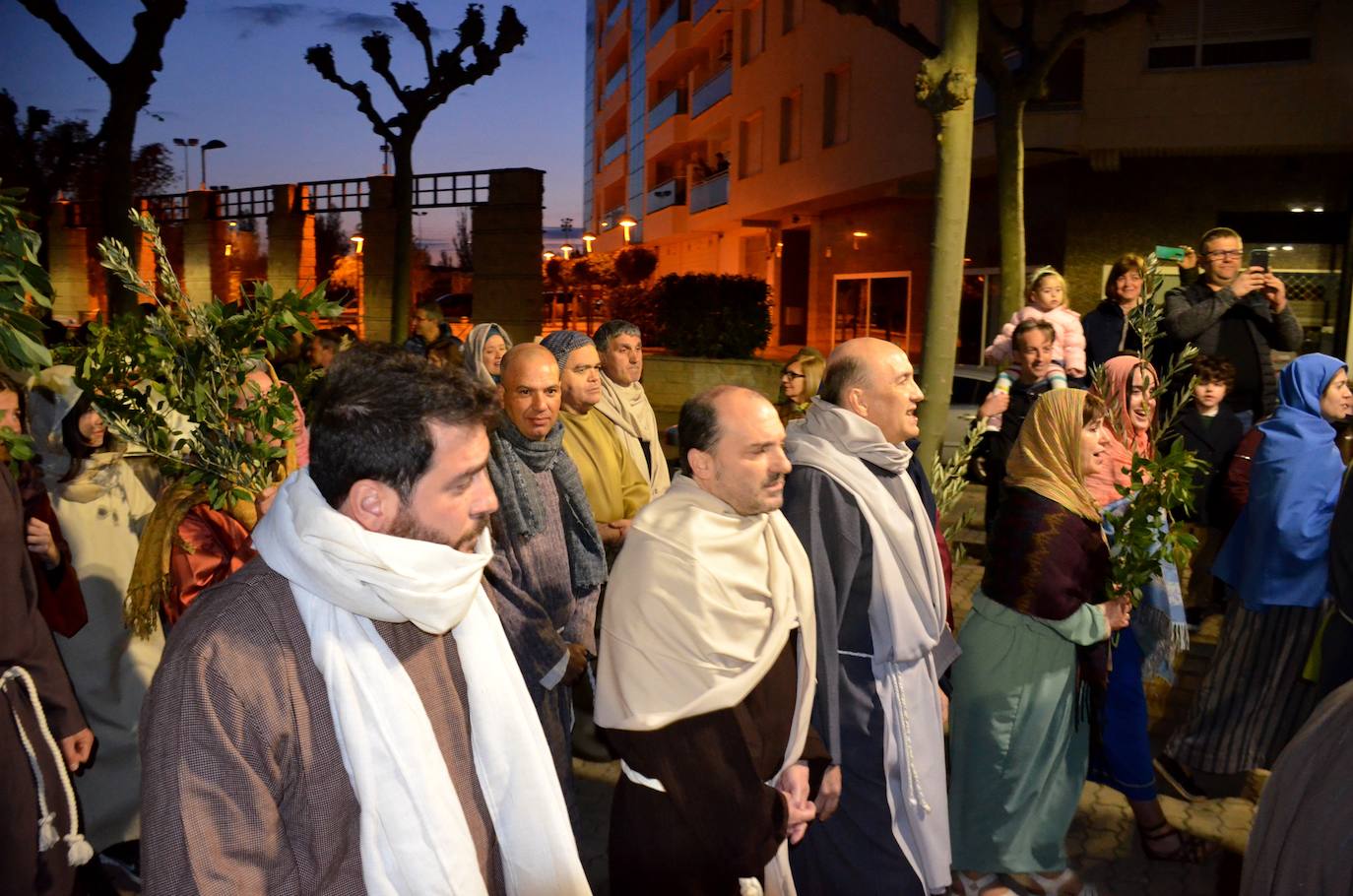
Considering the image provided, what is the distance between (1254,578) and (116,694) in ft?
16.9

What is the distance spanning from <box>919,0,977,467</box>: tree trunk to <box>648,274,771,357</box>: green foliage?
8055mm

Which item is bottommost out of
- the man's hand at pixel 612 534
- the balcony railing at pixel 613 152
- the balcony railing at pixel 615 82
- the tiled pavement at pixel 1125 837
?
the tiled pavement at pixel 1125 837

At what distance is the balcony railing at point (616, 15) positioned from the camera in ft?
166

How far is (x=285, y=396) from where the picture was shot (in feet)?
10.4

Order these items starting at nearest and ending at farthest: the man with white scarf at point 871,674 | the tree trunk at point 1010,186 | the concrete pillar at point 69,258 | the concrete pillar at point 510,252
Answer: the man with white scarf at point 871,674 < the tree trunk at point 1010,186 < the concrete pillar at point 510,252 < the concrete pillar at point 69,258

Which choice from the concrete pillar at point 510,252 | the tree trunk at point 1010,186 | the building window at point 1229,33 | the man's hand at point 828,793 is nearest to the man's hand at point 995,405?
the man's hand at point 828,793

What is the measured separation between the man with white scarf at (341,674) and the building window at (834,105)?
22308 mm

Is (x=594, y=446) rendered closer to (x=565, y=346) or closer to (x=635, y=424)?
(x=565, y=346)

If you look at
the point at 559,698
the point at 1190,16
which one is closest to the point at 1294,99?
the point at 1190,16

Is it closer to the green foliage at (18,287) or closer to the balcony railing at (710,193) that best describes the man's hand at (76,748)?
the green foliage at (18,287)

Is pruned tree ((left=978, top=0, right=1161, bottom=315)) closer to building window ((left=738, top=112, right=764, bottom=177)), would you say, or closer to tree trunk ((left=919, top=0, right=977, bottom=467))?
tree trunk ((left=919, top=0, right=977, bottom=467))

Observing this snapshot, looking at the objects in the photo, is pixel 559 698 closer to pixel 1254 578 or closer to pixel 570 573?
pixel 570 573

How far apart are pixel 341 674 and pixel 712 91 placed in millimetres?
32909

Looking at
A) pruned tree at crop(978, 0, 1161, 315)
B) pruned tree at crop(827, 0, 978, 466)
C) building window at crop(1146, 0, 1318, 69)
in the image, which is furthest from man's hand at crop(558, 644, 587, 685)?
building window at crop(1146, 0, 1318, 69)
